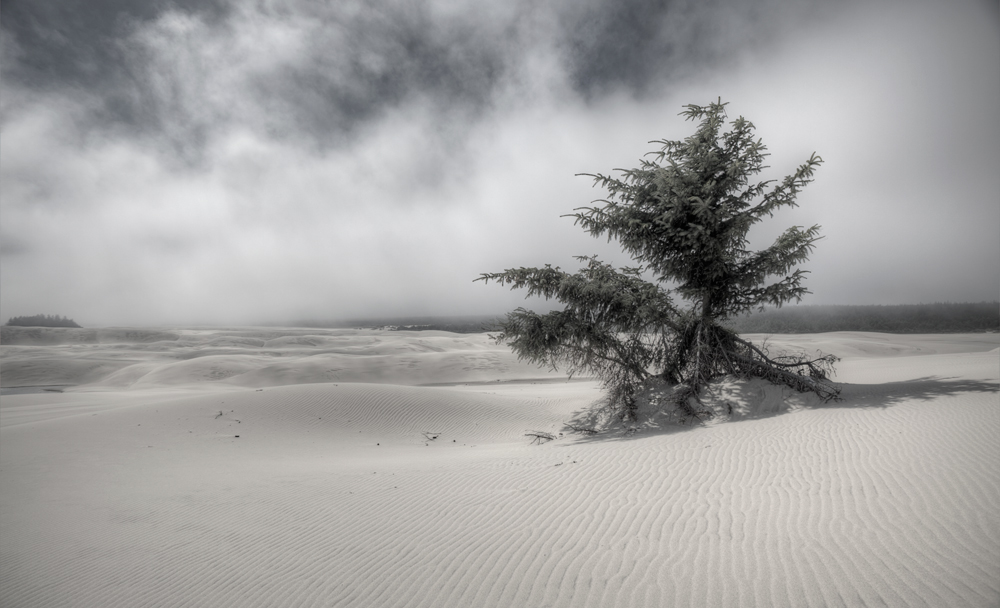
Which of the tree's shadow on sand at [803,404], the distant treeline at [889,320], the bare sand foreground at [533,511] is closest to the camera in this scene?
the bare sand foreground at [533,511]

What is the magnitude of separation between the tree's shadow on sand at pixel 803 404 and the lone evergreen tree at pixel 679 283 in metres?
0.40

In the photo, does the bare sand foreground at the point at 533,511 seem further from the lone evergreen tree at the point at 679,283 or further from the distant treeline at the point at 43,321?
the distant treeline at the point at 43,321

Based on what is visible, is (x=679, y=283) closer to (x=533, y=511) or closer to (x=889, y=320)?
(x=533, y=511)

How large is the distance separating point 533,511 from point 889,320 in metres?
59.4

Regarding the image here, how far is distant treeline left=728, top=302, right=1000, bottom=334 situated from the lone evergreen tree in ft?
97.7

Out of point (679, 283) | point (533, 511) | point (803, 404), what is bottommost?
point (533, 511)

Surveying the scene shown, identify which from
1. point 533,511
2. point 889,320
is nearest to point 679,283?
point 533,511

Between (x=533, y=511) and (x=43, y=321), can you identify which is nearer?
(x=533, y=511)

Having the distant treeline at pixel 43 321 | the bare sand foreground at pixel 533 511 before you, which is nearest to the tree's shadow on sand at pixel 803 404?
the bare sand foreground at pixel 533 511

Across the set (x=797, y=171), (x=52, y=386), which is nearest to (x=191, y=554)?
(x=797, y=171)

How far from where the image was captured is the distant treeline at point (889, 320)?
38438 mm

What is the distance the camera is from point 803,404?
338 inches

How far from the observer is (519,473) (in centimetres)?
616

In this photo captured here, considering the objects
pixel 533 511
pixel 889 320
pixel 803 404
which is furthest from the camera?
pixel 889 320
